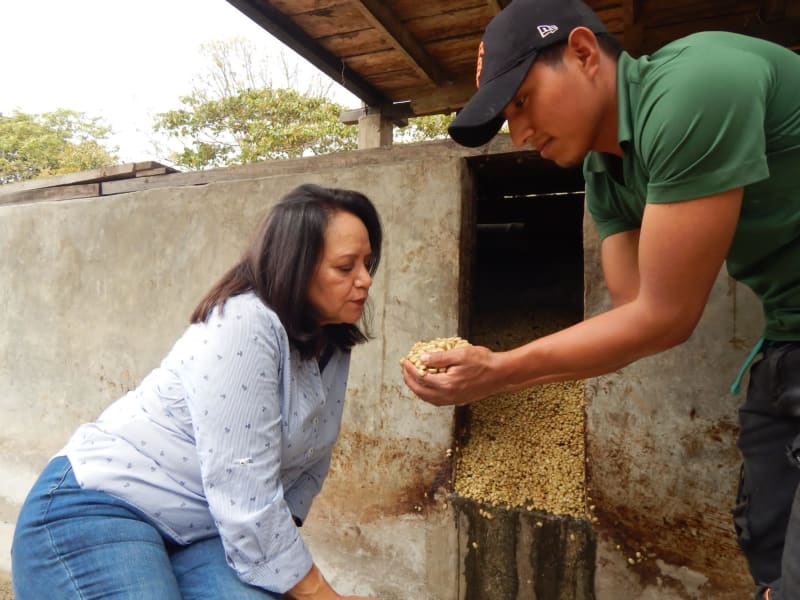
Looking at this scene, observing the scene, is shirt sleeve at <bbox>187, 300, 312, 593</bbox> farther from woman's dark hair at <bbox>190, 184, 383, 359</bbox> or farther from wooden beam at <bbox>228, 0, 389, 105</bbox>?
wooden beam at <bbox>228, 0, 389, 105</bbox>

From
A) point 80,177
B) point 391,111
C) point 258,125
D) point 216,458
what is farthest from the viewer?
point 258,125

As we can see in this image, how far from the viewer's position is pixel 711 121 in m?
1.25

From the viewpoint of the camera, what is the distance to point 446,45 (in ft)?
14.0

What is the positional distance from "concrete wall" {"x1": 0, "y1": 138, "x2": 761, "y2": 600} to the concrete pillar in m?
1.75

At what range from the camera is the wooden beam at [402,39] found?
11.9 feet

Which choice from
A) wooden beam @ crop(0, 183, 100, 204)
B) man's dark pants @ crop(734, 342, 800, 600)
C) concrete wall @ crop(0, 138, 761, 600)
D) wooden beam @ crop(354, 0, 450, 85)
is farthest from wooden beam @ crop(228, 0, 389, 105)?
man's dark pants @ crop(734, 342, 800, 600)

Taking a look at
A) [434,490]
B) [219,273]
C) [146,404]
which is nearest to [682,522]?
[434,490]

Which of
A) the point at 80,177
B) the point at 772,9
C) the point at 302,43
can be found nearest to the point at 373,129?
the point at 302,43

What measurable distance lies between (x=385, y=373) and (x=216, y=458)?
5.91 ft

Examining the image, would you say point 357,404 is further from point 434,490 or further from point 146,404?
point 146,404

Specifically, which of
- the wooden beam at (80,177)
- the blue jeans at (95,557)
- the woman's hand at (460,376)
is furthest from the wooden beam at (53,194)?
the woman's hand at (460,376)

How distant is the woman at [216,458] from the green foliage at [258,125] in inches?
531

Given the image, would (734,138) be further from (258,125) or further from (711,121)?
(258,125)

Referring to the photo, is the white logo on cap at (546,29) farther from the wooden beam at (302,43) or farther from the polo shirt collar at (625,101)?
the wooden beam at (302,43)
